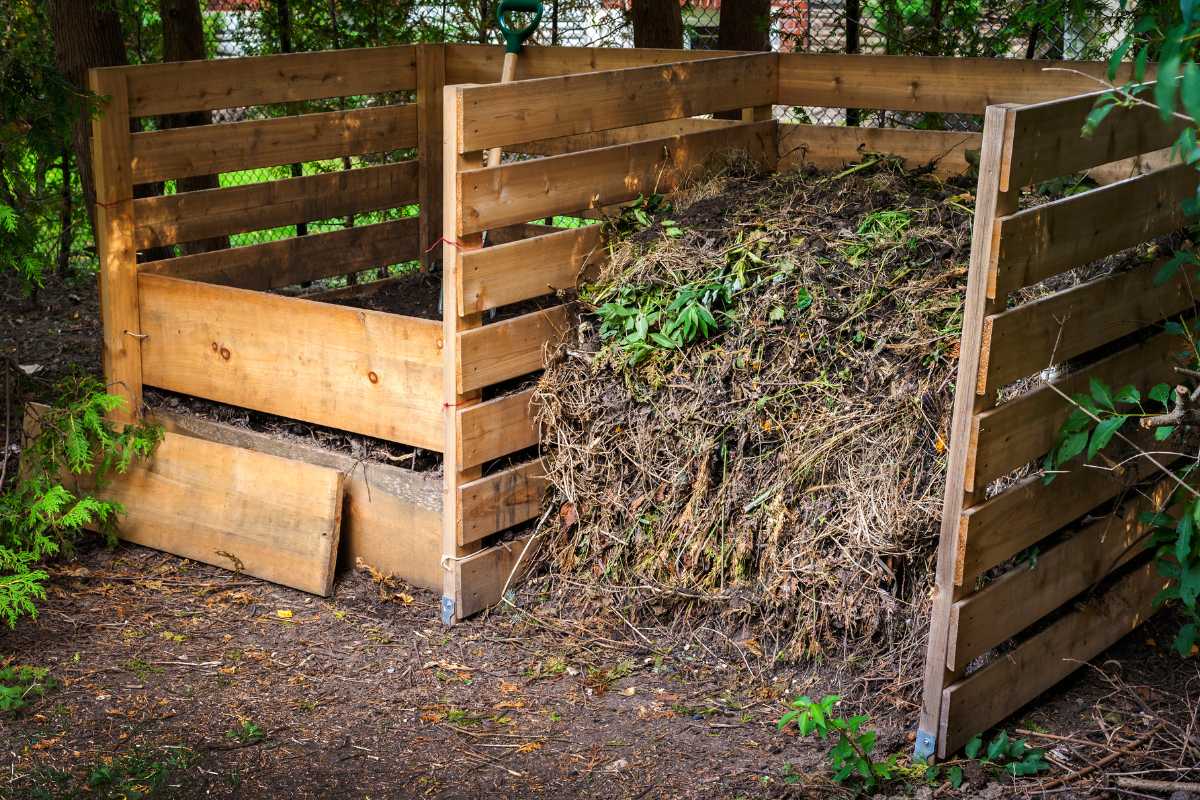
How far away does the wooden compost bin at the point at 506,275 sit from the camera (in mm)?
3684

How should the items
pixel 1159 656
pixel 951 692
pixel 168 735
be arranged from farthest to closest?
pixel 1159 656 → pixel 168 735 → pixel 951 692

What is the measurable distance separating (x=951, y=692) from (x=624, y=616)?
142 cm

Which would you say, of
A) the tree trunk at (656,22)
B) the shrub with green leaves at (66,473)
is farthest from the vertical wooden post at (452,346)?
the tree trunk at (656,22)

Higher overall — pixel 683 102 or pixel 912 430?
pixel 683 102

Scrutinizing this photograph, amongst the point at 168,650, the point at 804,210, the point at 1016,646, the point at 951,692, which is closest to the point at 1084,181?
the point at 804,210

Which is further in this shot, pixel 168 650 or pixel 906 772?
pixel 168 650

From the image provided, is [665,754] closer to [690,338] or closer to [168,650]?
[690,338]

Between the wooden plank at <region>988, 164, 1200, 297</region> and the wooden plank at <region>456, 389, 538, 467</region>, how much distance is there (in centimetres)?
201

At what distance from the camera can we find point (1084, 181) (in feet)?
17.1

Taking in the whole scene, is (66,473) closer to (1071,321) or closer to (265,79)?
(265,79)

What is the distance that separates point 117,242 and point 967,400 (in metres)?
3.67

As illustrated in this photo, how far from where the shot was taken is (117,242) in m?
5.38

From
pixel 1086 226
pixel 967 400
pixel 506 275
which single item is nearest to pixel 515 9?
pixel 506 275

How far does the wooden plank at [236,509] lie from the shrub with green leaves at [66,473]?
0.10 m
